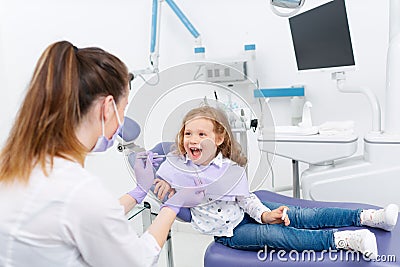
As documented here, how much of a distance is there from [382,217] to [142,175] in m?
0.77

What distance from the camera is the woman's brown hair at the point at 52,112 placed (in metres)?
0.82

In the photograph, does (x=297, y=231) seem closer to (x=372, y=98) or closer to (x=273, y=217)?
(x=273, y=217)

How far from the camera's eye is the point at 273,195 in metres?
1.81

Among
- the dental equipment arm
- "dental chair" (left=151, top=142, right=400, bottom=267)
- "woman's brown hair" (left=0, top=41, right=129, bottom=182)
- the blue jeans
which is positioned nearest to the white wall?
the dental equipment arm

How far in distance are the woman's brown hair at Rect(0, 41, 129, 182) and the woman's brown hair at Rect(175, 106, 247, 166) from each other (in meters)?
0.58

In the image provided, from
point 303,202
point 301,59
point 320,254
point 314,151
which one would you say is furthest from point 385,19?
point 320,254

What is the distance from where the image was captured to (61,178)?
794 mm

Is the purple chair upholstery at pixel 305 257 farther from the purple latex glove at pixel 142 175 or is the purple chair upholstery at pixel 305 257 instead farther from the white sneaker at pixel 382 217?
the purple latex glove at pixel 142 175

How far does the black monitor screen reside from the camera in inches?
68.4

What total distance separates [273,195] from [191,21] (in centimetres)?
118

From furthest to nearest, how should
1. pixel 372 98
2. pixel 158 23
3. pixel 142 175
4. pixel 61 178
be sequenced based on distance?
1. pixel 158 23
2. pixel 372 98
3. pixel 142 175
4. pixel 61 178

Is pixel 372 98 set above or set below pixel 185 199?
above

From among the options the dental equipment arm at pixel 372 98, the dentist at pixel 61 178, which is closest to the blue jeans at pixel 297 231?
the dental equipment arm at pixel 372 98

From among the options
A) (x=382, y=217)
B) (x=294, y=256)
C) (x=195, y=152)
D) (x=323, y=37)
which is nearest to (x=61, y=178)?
(x=195, y=152)
